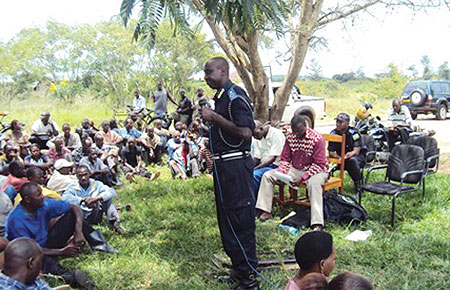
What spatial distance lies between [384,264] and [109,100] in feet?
65.4

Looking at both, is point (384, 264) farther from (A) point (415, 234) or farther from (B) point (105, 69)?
(B) point (105, 69)

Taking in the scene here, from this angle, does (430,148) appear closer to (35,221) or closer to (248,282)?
(248,282)

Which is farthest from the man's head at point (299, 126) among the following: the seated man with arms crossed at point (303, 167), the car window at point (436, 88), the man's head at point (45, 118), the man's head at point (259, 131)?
the car window at point (436, 88)

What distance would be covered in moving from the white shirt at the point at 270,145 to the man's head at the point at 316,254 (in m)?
3.65

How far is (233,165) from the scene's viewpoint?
345 cm

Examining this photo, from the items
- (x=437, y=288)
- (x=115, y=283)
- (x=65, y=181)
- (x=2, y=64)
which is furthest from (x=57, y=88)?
(x=437, y=288)

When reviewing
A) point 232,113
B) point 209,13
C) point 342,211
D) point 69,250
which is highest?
point 209,13

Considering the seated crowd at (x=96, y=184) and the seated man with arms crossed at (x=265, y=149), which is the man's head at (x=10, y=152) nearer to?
the seated crowd at (x=96, y=184)

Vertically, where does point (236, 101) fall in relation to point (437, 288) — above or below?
above

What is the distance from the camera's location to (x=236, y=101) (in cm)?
336

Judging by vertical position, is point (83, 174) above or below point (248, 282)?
above

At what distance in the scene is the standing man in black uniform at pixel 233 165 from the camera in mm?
3361

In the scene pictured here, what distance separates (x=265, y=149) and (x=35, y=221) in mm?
3373

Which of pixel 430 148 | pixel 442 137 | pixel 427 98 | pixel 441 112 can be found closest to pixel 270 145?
pixel 430 148
